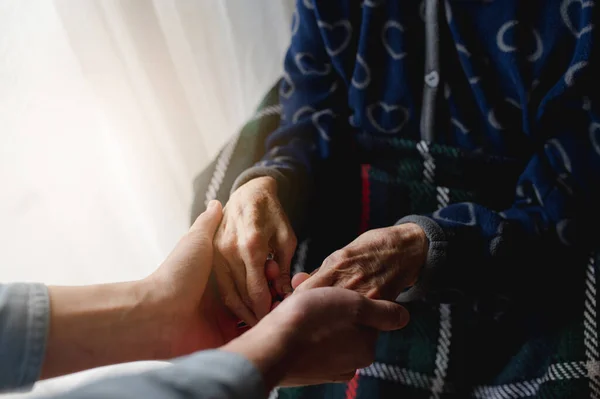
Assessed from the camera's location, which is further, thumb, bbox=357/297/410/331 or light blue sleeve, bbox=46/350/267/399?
thumb, bbox=357/297/410/331

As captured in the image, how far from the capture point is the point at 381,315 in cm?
62

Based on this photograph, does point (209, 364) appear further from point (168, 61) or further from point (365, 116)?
point (168, 61)

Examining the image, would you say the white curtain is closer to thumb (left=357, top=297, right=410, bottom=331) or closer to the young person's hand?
the young person's hand

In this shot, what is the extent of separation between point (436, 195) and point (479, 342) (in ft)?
0.78

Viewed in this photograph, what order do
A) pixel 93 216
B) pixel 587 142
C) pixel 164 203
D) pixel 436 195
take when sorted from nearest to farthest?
pixel 587 142
pixel 436 195
pixel 93 216
pixel 164 203

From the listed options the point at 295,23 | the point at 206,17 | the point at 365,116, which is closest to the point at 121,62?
the point at 206,17

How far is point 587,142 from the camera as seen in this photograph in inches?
Result: 27.9

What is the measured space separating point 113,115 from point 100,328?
421mm

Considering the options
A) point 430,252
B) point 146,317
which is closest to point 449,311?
point 430,252

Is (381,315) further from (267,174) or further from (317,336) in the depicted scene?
(267,174)

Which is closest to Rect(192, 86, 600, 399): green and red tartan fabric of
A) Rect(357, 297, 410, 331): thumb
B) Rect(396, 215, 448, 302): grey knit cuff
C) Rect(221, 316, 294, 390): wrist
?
Rect(396, 215, 448, 302): grey knit cuff

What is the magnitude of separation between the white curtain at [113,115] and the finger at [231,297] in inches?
13.1

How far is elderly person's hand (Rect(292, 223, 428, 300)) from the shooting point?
69cm

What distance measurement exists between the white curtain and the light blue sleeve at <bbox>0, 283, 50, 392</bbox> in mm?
284
